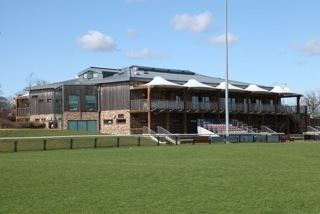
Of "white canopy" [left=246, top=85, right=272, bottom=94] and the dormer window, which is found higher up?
the dormer window

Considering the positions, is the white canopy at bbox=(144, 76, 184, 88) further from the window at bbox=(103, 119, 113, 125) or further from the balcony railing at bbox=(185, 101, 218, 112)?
the window at bbox=(103, 119, 113, 125)

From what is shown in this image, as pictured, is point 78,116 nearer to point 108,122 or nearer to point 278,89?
point 108,122

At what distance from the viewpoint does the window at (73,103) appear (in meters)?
68.8

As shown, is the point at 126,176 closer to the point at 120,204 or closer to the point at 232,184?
the point at 232,184

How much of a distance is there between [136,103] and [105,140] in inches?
643

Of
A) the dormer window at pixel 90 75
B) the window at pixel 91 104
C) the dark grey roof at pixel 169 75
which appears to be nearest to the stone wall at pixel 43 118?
the window at pixel 91 104

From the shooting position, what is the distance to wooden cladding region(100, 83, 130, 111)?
65875 mm

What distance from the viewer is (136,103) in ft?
213

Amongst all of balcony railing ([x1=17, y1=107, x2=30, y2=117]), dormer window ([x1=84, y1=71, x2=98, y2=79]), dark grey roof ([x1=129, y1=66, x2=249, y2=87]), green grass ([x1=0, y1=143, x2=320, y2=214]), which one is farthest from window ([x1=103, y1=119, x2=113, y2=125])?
green grass ([x1=0, y1=143, x2=320, y2=214])

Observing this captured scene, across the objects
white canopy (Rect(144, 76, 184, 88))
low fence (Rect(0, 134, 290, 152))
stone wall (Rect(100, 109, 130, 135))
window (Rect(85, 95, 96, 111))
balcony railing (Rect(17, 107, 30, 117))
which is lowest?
low fence (Rect(0, 134, 290, 152))

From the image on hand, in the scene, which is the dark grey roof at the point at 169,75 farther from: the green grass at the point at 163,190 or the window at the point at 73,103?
the green grass at the point at 163,190

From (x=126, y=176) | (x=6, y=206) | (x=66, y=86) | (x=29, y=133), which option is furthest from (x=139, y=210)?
(x=66, y=86)

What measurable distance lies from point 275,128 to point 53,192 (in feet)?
226

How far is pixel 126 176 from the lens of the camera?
1762 centimetres
